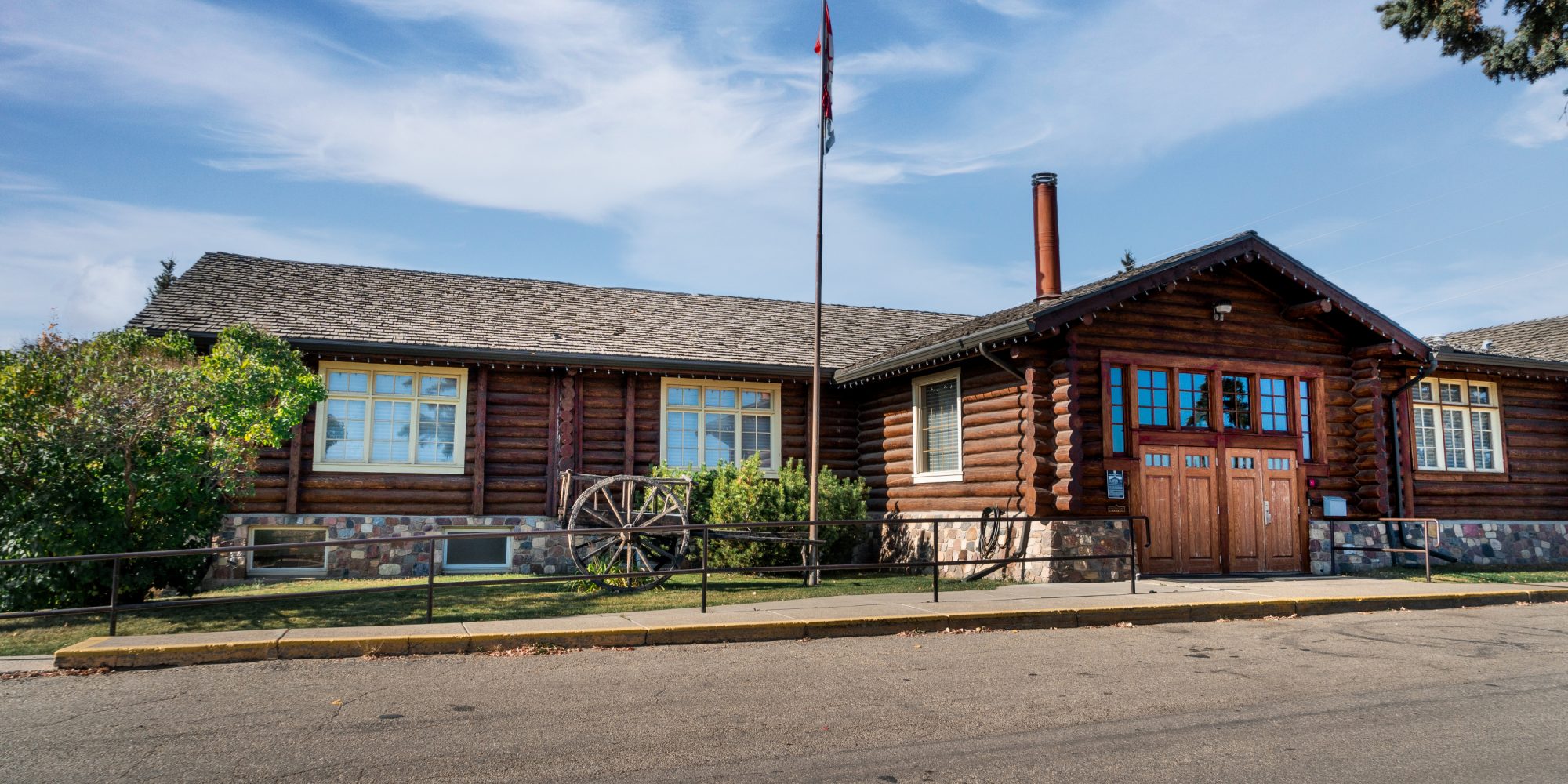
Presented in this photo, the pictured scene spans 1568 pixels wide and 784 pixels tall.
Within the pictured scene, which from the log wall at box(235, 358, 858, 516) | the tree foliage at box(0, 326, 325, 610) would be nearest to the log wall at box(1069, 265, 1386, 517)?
the log wall at box(235, 358, 858, 516)

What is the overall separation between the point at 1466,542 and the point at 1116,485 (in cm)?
842

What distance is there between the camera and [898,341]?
21031 mm

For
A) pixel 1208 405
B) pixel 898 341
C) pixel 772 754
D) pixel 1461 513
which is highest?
pixel 898 341

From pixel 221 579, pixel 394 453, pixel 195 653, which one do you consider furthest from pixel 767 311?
pixel 195 653

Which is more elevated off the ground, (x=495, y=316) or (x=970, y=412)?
(x=495, y=316)

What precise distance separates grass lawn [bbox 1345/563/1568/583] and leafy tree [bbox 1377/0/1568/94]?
8142 millimetres

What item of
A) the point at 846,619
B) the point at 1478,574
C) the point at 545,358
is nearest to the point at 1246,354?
the point at 1478,574

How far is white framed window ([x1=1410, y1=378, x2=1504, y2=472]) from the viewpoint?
1825 centimetres

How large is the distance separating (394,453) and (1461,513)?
18.4 meters

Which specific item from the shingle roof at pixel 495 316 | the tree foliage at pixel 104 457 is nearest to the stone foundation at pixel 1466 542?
the shingle roof at pixel 495 316

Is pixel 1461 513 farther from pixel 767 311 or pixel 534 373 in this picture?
pixel 534 373

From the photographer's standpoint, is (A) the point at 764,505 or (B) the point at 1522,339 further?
(B) the point at 1522,339

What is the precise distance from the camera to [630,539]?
14.0m

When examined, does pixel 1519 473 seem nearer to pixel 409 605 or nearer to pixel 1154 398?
pixel 1154 398
